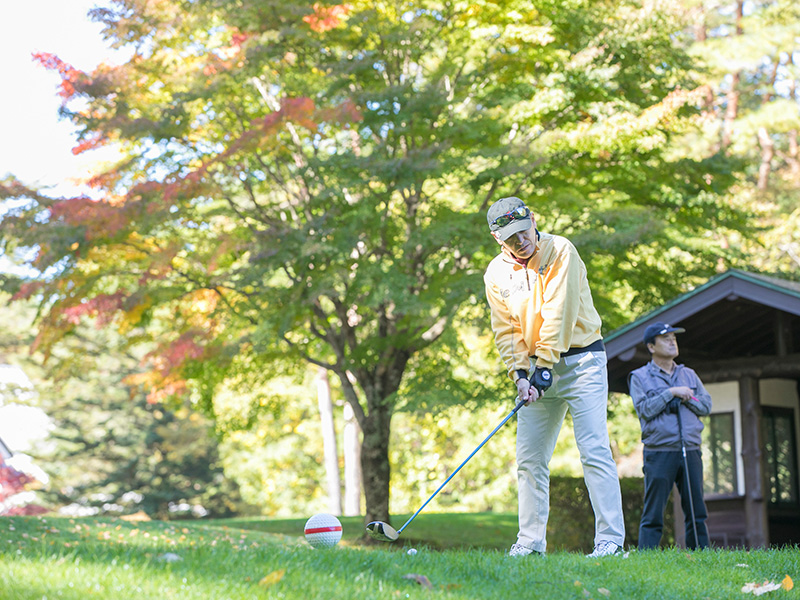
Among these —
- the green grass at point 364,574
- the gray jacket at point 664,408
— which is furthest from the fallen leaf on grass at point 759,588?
the gray jacket at point 664,408

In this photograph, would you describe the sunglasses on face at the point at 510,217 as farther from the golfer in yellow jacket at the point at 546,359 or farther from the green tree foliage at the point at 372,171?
the green tree foliage at the point at 372,171

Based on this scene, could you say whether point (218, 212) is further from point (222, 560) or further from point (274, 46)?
point (222, 560)

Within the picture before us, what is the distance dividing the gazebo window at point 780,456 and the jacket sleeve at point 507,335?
23.9 ft

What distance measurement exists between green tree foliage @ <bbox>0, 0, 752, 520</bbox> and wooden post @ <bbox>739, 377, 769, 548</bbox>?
257 cm

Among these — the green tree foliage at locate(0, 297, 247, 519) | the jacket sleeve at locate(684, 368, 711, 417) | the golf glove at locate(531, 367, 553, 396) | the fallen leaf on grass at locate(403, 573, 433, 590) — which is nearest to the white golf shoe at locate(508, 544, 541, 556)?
the golf glove at locate(531, 367, 553, 396)

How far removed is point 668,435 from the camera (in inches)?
266

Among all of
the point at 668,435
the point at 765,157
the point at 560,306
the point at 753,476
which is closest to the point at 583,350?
the point at 560,306

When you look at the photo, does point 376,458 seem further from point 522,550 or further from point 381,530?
point 381,530

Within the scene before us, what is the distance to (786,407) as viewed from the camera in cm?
1200

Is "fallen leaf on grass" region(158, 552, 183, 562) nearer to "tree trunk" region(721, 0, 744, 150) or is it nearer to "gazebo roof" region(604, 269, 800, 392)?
"gazebo roof" region(604, 269, 800, 392)

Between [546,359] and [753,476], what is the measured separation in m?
6.53

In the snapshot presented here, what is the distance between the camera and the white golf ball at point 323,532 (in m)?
4.98

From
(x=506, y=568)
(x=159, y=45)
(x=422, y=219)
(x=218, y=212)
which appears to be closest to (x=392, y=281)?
(x=422, y=219)

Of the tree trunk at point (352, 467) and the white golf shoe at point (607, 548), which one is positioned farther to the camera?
the tree trunk at point (352, 467)
